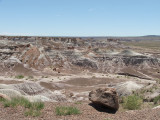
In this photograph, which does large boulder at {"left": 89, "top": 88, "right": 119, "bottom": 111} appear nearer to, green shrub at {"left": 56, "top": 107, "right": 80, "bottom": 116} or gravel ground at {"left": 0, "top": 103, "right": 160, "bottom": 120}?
gravel ground at {"left": 0, "top": 103, "right": 160, "bottom": 120}

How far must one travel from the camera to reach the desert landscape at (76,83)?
37.3 ft

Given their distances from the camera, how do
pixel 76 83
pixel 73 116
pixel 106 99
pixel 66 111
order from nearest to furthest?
1. pixel 73 116
2. pixel 66 111
3. pixel 106 99
4. pixel 76 83

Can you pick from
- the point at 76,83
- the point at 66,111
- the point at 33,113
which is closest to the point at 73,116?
the point at 66,111

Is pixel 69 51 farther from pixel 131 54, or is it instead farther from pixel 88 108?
pixel 88 108

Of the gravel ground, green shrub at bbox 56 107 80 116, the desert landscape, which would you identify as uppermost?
green shrub at bbox 56 107 80 116

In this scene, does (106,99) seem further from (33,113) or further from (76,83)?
(76,83)

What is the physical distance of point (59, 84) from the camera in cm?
4512

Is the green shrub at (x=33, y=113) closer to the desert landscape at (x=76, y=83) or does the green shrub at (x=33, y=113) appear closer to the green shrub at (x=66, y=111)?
the desert landscape at (x=76, y=83)

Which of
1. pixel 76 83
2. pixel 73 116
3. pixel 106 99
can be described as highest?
pixel 106 99

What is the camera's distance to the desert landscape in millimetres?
11375

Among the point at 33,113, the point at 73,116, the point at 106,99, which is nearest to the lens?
the point at 33,113

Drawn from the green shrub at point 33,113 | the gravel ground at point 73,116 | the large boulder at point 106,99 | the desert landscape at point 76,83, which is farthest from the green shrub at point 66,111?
the large boulder at point 106,99

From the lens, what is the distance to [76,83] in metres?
48.5

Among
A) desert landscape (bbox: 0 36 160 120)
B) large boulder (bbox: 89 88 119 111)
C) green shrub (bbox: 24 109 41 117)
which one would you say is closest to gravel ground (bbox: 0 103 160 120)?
desert landscape (bbox: 0 36 160 120)
